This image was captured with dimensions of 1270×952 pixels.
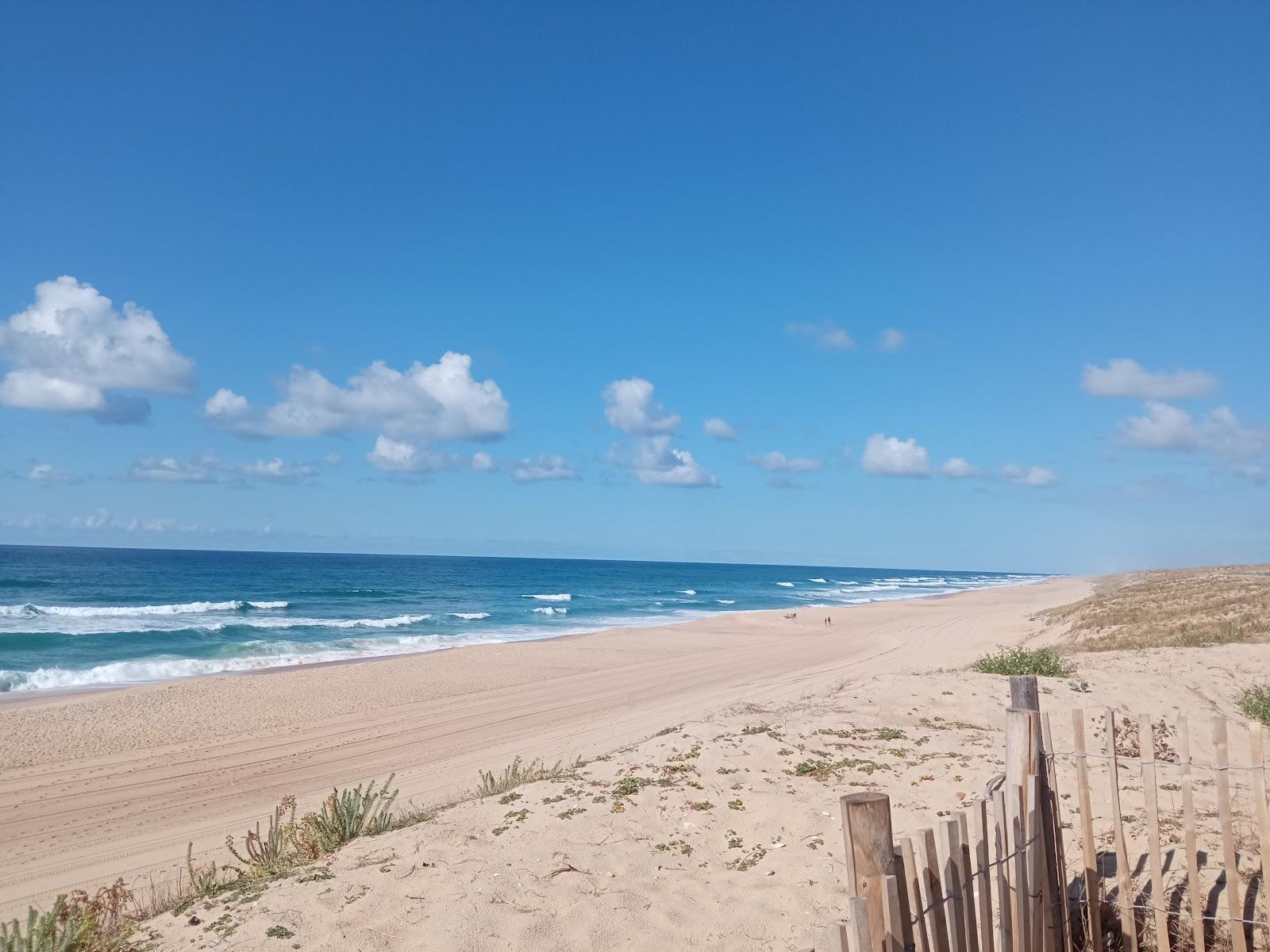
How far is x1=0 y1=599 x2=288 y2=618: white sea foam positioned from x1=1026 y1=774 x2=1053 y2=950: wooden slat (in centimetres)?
4351

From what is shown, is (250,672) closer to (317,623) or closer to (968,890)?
(317,623)

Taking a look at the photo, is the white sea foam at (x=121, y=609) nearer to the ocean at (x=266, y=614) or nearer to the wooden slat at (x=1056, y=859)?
the ocean at (x=266, y=614)

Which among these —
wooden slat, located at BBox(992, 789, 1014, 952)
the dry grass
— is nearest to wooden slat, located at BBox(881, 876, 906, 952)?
wooden slat, located at BBox(992, 789, 1014, 952)

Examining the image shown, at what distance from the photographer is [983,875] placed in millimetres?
3584

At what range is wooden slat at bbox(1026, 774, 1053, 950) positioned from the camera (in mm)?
3996

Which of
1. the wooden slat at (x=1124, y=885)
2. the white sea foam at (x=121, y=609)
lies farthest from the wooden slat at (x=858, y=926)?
the white sea foam at (x=121, y=609)

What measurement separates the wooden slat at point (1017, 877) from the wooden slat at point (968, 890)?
46 centimetres

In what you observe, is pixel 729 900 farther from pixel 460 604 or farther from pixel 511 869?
pixel 460 604

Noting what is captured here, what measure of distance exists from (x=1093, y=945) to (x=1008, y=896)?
1.13 meters

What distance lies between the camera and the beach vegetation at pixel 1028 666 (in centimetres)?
1188

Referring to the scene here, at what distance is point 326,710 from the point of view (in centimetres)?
1633

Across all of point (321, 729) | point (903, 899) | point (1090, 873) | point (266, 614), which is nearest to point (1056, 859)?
point (1090, 873)

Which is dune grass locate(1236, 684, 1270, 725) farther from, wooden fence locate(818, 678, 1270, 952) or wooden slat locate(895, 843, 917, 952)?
wooden slat locate(895, 843, 917, 952)

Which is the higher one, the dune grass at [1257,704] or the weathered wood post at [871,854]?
the weathered wood post at [871,854]
